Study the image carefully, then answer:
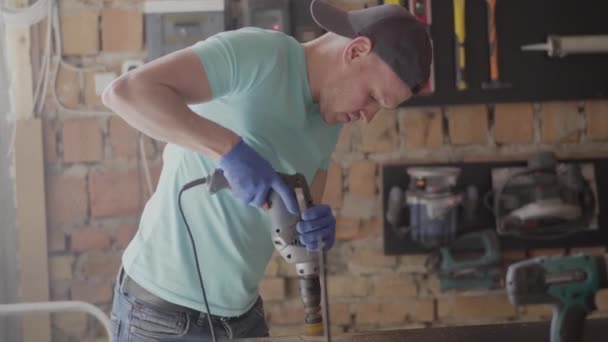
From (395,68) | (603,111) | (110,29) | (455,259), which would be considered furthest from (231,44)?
(603,111)

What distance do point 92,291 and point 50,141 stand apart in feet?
1.41

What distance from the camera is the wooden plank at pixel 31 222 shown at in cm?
191

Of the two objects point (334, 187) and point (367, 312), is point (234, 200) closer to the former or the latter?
point (334, 187)

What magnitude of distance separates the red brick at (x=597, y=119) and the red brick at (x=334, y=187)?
73cm

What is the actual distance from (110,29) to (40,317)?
0.81 metres

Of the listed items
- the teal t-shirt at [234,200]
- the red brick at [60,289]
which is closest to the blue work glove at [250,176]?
the teal t-shirt at [234,200]

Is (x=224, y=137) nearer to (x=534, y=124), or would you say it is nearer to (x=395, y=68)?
(x=395, y=68)

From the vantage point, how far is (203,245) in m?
1.24

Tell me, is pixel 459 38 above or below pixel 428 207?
above

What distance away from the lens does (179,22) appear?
188 centimetres

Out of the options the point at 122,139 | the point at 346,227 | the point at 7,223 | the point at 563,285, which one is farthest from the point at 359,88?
the point at 7,223

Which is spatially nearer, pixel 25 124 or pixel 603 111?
pixel 25 124

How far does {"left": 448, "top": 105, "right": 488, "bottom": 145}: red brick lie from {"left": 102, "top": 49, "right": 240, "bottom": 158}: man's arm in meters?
1.08

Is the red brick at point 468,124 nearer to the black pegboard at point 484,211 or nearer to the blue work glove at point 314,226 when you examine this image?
the black pegboard at point 484,211
